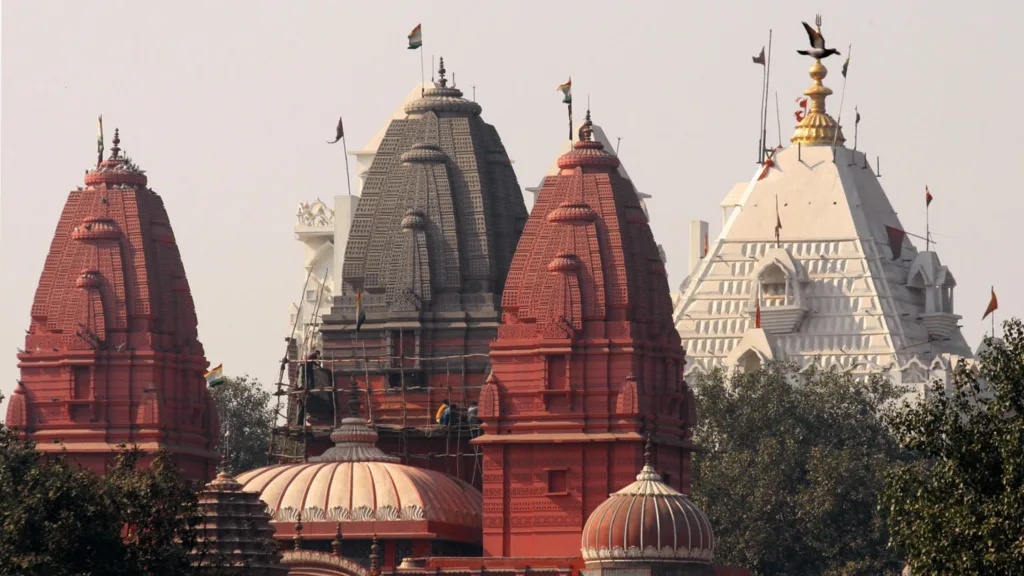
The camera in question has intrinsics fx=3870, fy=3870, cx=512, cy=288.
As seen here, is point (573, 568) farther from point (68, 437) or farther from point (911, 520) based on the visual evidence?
point (911, 520)

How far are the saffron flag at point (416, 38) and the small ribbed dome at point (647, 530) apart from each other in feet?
70.2

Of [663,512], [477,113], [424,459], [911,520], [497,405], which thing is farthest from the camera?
[477,113]

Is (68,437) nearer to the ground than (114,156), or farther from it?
nearer to the ground

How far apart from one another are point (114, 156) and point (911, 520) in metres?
36.4

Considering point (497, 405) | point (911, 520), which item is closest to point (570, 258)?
point (497, 405)

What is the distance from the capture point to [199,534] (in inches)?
2864

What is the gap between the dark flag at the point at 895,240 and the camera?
11969cm

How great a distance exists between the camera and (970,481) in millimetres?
58375

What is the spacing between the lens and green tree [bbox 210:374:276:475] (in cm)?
11298

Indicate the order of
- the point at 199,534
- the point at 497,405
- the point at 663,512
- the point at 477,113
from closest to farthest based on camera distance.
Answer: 1. the point at 199,534
2. the point at 663,512
3. the point at 497,405
4. the point at 477,113

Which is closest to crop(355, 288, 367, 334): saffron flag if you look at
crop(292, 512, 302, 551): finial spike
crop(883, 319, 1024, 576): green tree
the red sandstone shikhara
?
the red sandstone shikhara

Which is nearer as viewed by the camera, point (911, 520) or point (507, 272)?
point (911, 520)

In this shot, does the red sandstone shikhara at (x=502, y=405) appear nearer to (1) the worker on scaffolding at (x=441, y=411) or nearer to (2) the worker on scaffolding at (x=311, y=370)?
(1) the worker on scaffolding at (x=441, y=411)

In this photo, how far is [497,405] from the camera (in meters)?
84.6
